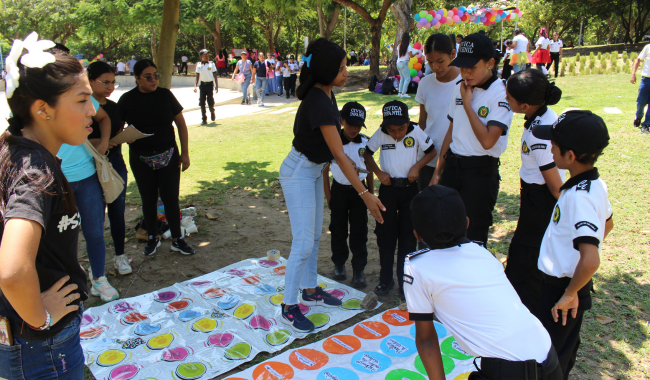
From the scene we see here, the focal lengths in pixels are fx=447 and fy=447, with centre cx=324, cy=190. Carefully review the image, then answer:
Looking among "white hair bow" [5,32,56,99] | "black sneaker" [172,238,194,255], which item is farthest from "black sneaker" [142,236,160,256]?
"white hair bow" [5,32,56,99]

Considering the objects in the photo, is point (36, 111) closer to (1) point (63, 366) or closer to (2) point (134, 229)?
(1) point (63, 366)

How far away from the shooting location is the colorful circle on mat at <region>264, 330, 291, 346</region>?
3047mm

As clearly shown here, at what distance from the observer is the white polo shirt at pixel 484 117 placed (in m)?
3.02

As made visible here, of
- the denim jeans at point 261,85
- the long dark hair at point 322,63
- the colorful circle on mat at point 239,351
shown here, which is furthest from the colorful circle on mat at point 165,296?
the denim jeans at point 261,85

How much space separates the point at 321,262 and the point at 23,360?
3.08 m

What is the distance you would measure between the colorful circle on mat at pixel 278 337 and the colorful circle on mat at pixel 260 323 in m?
0.09

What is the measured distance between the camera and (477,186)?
3170mm

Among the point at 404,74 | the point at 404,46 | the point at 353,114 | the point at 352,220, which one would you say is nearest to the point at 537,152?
the point at 353,114

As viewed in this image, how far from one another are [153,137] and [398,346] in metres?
2.77

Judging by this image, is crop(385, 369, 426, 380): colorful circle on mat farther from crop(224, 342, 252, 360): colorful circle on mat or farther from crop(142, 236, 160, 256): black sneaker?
crop(142, 236, 160, 256): black sneaker

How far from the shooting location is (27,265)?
130cm

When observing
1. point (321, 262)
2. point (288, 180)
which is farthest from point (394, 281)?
point (288, 180)

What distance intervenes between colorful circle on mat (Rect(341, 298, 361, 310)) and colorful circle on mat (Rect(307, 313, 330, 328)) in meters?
0.19

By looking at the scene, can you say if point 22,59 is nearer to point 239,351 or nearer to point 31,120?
point 31,120
